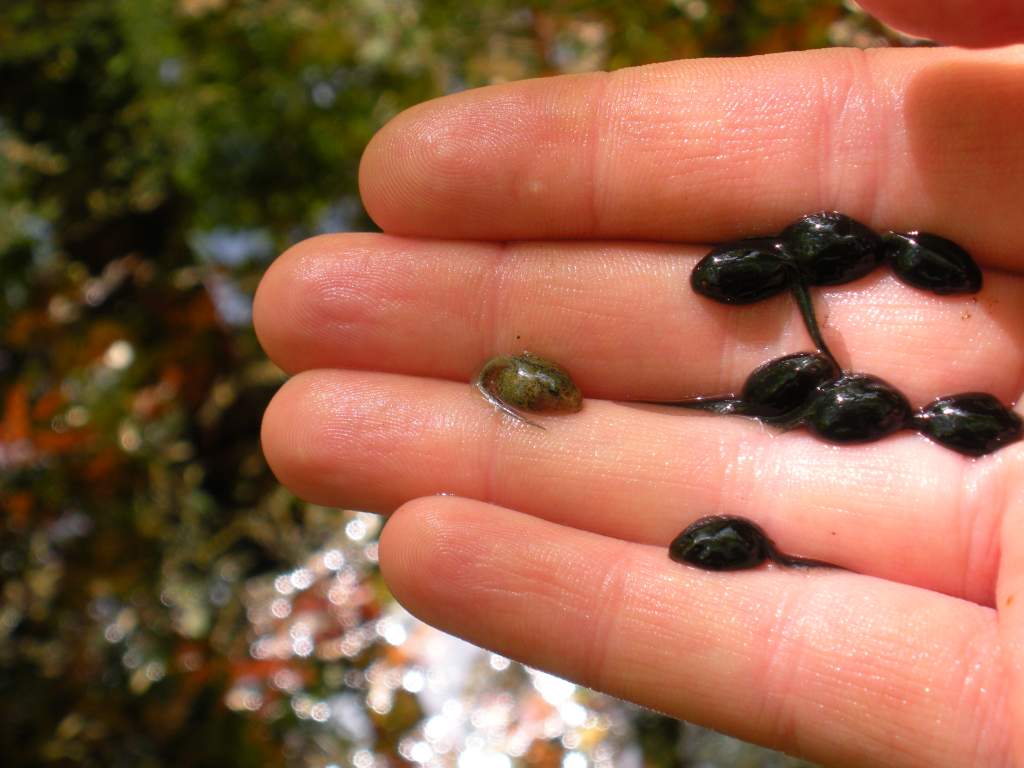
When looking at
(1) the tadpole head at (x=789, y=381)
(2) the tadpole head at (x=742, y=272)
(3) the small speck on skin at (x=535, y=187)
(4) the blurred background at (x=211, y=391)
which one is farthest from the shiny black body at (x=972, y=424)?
(4) the blurred background at (x=211, y=391)

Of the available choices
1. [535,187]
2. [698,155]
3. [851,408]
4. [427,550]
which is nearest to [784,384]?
[851,408]

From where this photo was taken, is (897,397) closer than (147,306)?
Yes

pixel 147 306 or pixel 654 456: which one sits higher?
pixel 654 456

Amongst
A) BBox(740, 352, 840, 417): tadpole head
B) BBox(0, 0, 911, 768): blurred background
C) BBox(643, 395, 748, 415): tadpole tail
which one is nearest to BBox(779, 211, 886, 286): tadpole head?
BBox(740, 352, 840, 417): tadpole head

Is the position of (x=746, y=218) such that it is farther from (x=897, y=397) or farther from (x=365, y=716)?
(x=365, y=716)

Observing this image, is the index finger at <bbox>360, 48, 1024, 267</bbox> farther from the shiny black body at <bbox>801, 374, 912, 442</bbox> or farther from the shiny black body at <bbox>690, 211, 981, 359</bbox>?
the shiny black body at <bbox>801, 374, 912, 442</bbox>

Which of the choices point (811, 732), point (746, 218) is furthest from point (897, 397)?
point (811, 732)
